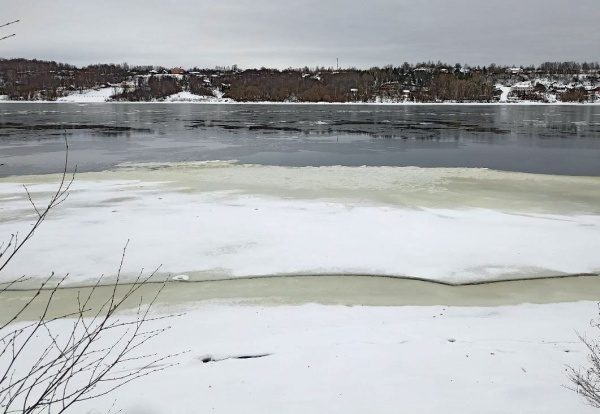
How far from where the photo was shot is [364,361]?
12.6 ft

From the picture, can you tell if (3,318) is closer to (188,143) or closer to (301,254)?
(301,254)

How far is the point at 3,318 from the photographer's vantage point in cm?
480

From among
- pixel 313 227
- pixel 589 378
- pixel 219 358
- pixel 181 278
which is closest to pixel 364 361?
pixel 219 358

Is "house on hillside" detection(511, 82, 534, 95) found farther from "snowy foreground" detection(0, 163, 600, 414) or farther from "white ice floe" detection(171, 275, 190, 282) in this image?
"white ice floe" detection(171, 275, 190, 282)

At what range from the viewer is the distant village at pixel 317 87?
8906 cm

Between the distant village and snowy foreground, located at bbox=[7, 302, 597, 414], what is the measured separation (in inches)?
3196

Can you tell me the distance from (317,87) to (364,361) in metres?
95.7

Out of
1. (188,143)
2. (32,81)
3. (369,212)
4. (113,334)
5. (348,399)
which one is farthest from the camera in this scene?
(32,81)

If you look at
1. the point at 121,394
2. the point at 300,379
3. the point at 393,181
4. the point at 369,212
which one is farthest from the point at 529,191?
the point at 121,394

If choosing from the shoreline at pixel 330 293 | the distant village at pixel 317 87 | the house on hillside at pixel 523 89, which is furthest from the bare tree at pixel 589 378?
the house on hillside at pixel 523 89

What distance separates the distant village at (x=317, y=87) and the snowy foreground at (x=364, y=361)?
81185 mm

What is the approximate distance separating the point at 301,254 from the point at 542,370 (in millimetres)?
3357

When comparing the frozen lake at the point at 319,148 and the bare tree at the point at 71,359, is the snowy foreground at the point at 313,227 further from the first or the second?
the frozen lake at the point at 319,148

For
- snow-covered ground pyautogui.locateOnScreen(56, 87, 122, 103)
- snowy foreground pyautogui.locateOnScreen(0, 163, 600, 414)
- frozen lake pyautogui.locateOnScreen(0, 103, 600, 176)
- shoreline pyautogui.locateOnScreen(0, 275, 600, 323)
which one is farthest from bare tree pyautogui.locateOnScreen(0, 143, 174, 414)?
snow-covered ground pyautogui.locateOnScreen(56, 87, 122, 103)
